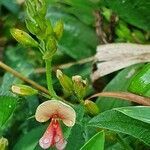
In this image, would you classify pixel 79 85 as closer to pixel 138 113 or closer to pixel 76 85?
pixel 76 85

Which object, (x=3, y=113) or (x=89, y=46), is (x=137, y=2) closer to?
(x=89, y=46)

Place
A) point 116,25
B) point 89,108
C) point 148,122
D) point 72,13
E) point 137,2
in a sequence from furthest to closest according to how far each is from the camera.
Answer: point 72,13, point 116,25, point 137,2, point 89,108, point 148,122

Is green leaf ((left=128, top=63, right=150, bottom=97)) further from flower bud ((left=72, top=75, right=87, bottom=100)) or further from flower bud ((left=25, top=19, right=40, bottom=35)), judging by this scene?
flower bud ((left=25, top=19, right=40, bottom=35))

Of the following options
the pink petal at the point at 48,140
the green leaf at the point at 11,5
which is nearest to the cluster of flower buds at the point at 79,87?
the pink petal at the point at 48,140

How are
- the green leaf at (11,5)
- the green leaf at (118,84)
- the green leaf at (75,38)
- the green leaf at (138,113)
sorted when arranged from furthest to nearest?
the green leaf at (11,5) → the green leaf at (75,38) → the green leaf at (118,84) → the green leaf at (138,113)

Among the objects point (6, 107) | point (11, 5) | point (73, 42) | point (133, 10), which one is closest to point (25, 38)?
point (6, 107)

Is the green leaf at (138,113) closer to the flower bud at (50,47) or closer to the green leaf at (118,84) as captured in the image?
the flower bud at (50,47)

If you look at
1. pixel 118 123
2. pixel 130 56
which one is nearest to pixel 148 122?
pixel 118 123

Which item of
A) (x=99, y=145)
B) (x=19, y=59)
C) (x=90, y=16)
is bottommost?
(x=19, y=59)
